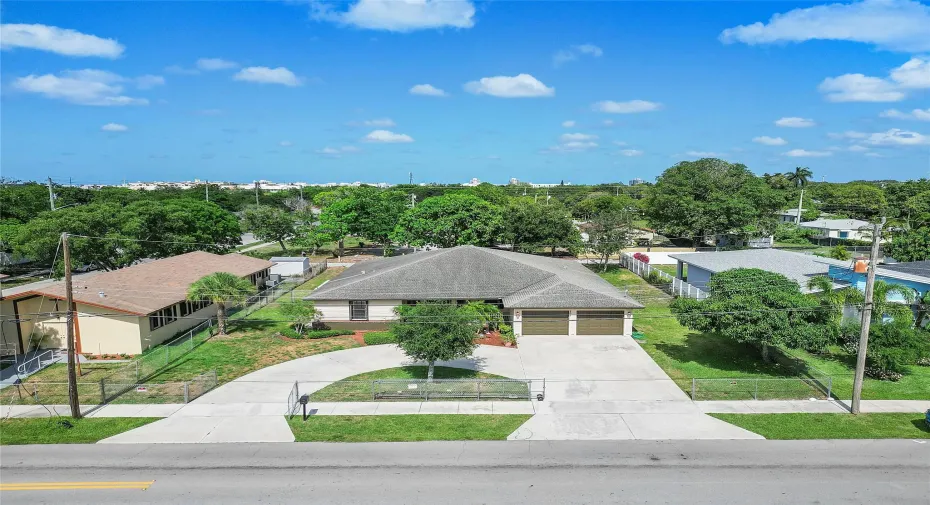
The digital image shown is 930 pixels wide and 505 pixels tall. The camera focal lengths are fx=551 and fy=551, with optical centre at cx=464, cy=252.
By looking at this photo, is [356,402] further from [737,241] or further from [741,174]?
[741,174]

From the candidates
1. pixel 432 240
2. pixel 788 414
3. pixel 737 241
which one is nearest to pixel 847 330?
pixel 788 414

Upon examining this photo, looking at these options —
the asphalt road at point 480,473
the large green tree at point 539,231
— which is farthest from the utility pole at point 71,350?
the large green tree at point 539,231

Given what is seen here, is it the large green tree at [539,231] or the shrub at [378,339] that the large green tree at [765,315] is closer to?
the shrub at [378,339]

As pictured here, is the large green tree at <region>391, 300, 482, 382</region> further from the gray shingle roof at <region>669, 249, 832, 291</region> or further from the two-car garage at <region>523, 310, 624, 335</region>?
the gray shingle roof at <region>669, 249, 832, 291</region>

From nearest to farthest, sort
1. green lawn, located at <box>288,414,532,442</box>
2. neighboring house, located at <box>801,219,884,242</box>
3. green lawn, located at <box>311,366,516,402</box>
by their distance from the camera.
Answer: green lawn, located at <box>288,414,532,442</box>, green lawn, located at <box>311,366,516,402</box>, neighboring house, located at <box>801,219,884,242</box>

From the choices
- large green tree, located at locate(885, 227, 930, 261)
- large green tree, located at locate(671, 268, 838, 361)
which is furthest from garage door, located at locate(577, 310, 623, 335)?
large green tree, located at locate(885, 227, 930, 261)
